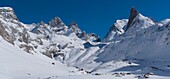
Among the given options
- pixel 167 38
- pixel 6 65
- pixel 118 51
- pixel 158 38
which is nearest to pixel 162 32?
pixel 158 38

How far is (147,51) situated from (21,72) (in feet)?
235

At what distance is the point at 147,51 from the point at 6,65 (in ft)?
235

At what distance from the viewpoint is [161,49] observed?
4109 inches

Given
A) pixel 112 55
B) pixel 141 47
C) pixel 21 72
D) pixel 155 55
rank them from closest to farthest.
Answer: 1. pixel 21 72
2. pixel 155 55
3. pixel 141 47
4. pixel 112 55

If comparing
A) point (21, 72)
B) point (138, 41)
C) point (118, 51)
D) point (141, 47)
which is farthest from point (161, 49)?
point (21, 72)

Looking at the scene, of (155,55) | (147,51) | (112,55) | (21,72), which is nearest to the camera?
(21,72)

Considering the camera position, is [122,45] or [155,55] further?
[122,45]

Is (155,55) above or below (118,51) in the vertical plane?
below

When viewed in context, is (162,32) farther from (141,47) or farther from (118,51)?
(118,51)

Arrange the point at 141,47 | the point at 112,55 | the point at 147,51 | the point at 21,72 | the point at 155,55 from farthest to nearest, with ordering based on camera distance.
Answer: the point at 112,55, the point at 141,47, the point at 147,51, the point at 155,55, the point at 21,72

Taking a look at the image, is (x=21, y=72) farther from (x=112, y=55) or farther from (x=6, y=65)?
(x=112, y=55)

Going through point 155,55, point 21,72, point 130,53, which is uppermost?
point 130,53

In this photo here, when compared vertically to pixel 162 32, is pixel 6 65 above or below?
below

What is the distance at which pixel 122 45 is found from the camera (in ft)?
517
